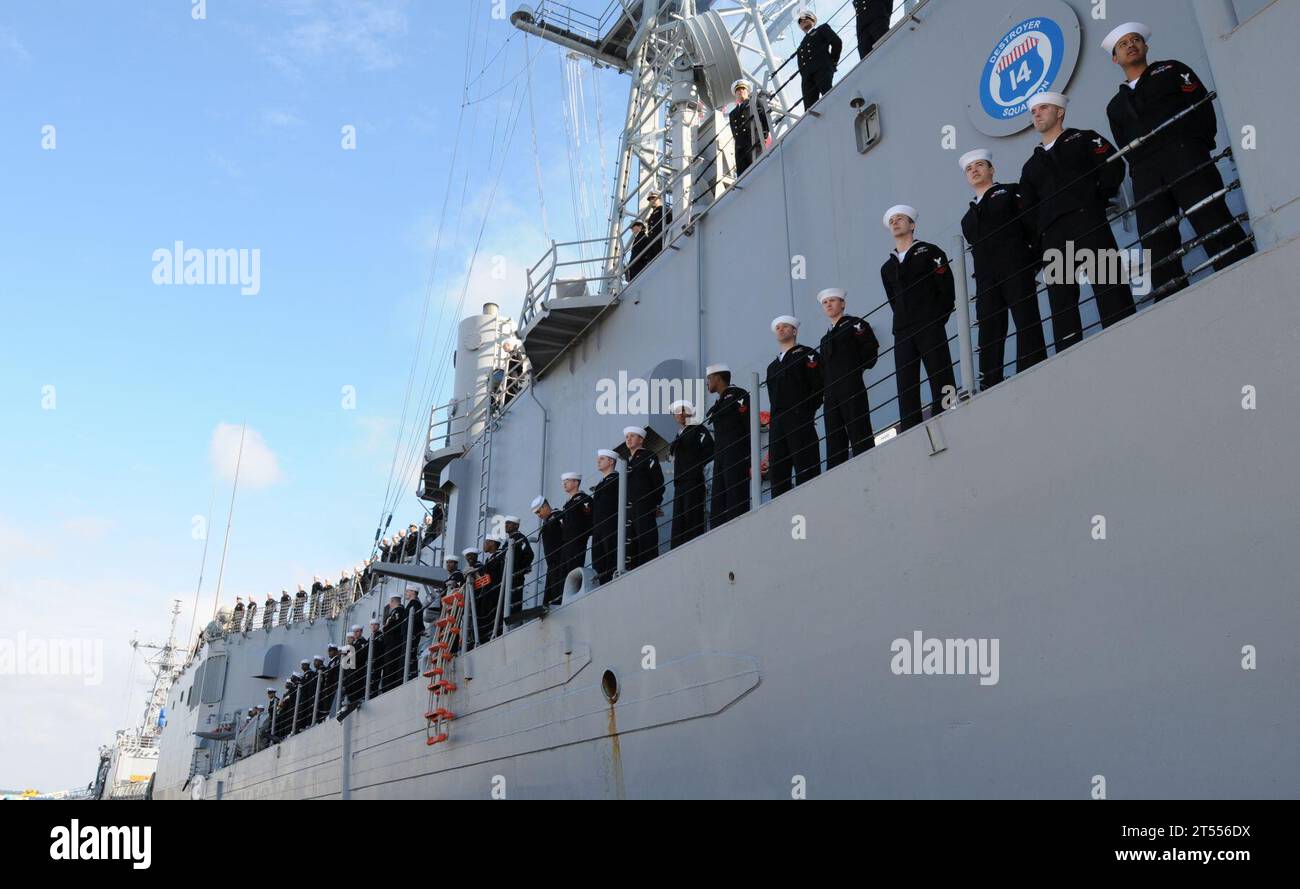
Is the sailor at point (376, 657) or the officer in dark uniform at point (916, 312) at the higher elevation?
the officer in dark uniform at point (916, 312)

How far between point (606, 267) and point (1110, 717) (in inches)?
328

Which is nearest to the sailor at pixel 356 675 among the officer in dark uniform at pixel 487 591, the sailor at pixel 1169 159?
the officer in dark uniform at pixel 487 591

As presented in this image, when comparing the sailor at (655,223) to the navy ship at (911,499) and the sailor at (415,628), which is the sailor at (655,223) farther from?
the sailor at (415,628)

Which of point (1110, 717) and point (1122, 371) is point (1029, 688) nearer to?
point (1110, 717)

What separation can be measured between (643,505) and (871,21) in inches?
162

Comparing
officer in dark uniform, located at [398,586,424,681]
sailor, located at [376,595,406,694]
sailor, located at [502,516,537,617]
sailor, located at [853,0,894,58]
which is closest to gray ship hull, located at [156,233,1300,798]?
sailor, located at [502,516,537,617]

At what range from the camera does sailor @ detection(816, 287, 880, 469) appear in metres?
5.64

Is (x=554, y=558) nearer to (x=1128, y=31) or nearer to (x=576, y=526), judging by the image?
(x=576, y=526)

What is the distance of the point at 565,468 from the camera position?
11.2 metres

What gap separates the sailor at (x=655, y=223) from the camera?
406 inches

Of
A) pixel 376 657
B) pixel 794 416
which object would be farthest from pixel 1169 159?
pixel 376 657

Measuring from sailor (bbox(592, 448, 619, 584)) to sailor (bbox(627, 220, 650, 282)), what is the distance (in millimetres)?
3273

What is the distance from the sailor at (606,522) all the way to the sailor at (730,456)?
135cm

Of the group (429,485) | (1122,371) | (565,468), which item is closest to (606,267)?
(565,468)
